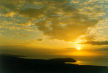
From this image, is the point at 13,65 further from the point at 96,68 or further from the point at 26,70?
the point at 96,68

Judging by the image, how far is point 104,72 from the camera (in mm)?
3332

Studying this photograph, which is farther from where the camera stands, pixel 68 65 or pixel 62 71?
pixel 68 65

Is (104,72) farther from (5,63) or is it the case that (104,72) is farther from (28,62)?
(5,63)

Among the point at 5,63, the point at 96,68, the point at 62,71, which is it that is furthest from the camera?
the point at 96,68

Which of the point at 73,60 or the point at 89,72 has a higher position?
the point at 73,60

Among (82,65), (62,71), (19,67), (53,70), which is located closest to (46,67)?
(53,70)

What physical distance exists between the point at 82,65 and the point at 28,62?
177 centimetres

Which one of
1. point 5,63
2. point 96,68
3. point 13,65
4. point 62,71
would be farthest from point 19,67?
point 96,68

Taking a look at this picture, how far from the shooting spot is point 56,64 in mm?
3637

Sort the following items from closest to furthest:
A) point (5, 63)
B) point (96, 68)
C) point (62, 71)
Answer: point (5, 63)
point (62, 71)
point (96, 68)

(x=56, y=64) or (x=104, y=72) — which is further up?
(x=56, y=64)

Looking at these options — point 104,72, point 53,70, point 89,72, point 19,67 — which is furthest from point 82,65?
point 19,67

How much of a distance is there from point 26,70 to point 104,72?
2297 mm

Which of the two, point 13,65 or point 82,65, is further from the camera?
point 82,65
